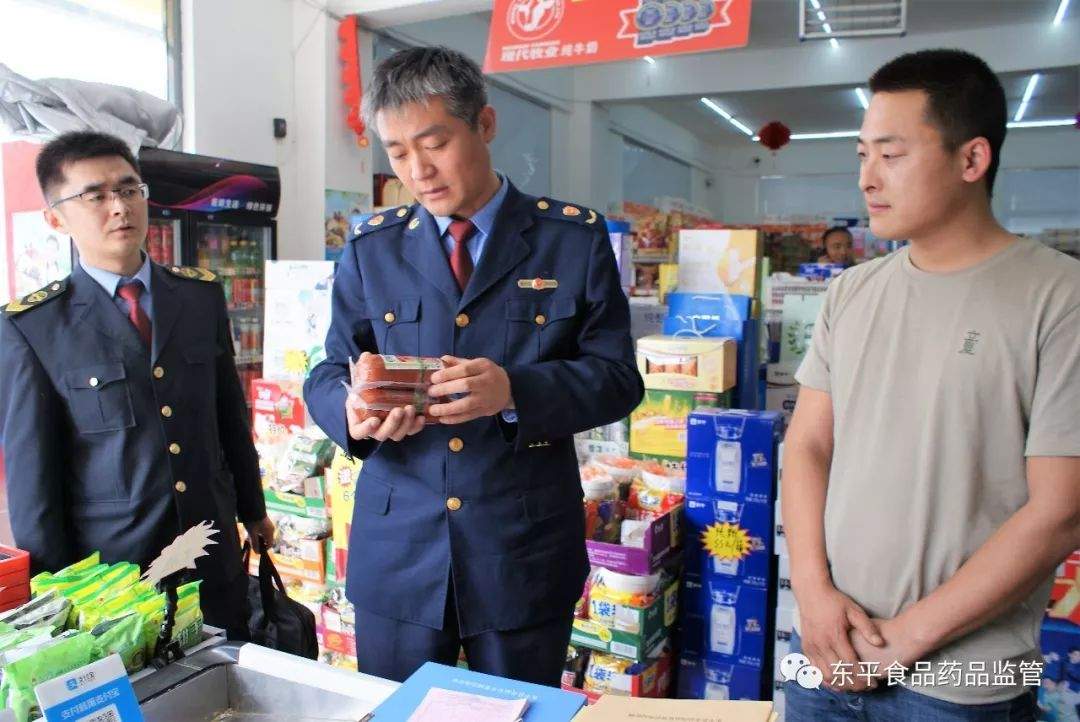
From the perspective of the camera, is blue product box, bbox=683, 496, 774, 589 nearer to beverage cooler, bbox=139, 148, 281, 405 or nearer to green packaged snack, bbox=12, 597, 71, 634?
green packaged snack, bbox=12, 597, 71, 634

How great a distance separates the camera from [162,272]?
2.35 metres

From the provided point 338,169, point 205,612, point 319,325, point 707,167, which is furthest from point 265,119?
point 707,167

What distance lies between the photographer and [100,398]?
2100 millimetres

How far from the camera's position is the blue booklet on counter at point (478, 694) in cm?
115

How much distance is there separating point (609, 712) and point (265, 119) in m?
5.93

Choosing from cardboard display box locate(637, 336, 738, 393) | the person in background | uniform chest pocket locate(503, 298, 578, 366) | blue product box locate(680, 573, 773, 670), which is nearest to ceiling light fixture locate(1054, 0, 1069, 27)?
the person in background

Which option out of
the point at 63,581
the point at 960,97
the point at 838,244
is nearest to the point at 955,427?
the point at 960,97

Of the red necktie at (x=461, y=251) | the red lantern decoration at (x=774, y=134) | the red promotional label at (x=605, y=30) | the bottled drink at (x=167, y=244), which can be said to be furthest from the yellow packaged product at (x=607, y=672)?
the red lantern decoration at (x=774, y=134)

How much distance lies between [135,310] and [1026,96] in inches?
609

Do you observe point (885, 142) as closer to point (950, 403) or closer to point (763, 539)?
point (950, 403)

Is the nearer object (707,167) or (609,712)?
(609,712)

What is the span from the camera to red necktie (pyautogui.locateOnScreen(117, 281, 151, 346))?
88.0 inches

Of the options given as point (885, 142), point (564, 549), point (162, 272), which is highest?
point (885, 142)

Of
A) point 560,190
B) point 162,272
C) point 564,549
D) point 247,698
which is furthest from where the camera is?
point 560,190
